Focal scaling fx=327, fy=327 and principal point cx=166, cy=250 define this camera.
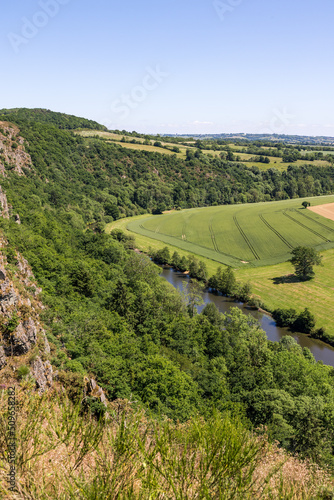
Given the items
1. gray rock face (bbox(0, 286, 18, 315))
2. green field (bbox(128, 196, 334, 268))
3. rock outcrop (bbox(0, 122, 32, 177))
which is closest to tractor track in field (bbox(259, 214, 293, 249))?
green field (bbox(128, 196, 334, 268))

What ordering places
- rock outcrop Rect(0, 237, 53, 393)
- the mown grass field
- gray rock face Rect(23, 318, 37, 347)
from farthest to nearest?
the mown grass field → gray rock face Rect(23, 318, 37, 347) → rock outcrop Rect(0, 237, 53, 393)

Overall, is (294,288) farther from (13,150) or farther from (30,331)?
(13,150)

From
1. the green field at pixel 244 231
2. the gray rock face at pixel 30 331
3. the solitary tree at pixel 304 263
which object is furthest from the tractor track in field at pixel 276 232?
the gray rock face at pixel 30 331

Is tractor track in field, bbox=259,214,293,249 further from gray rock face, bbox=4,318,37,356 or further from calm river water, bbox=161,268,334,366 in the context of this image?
gray rock face, bbox=4,318,37,356

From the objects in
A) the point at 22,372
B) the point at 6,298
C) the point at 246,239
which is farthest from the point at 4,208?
the point at 246,239

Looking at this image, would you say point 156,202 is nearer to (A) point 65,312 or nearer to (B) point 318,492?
(A) point 65,312
